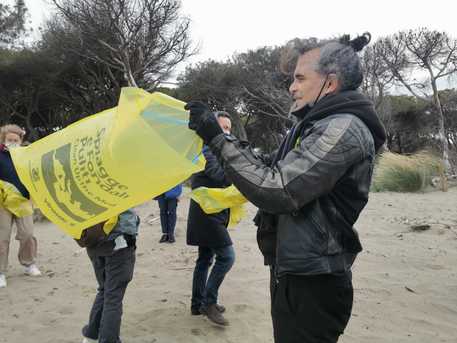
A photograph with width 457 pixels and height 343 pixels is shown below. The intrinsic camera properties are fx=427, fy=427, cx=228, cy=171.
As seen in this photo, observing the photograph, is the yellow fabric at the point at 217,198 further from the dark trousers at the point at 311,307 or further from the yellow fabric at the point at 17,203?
the yellow fabric at the point at 17,203

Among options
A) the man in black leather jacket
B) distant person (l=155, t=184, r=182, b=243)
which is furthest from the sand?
the man in black leather jacket

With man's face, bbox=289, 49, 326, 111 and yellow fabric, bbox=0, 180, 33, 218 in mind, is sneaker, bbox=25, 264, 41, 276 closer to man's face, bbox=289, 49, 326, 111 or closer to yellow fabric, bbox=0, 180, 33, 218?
yellow fabric, bbox=0, 180, 33, 218

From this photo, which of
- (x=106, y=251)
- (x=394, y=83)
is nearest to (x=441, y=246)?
(x=106, y=251)

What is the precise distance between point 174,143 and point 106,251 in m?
1.05

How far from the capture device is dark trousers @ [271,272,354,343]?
1.57m

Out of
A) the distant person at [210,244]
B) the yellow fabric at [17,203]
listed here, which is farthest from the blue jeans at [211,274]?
the yellow fabric at [17,203]

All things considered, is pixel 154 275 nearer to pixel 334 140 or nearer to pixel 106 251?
pixel 106 251

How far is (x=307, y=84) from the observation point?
165 centimetres

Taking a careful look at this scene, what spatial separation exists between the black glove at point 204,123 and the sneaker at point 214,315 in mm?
2104

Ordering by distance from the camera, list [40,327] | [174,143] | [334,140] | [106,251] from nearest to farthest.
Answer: [334,140] → [174,143] → [106,251] → [40,327]

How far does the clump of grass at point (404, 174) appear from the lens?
10469mm

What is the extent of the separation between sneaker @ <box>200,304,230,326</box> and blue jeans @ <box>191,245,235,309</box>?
0.03 metres

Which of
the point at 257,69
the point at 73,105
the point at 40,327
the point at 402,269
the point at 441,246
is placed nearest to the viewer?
the point at 40,327

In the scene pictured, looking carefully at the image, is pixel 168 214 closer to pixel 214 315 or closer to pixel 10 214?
pixel 10 214
